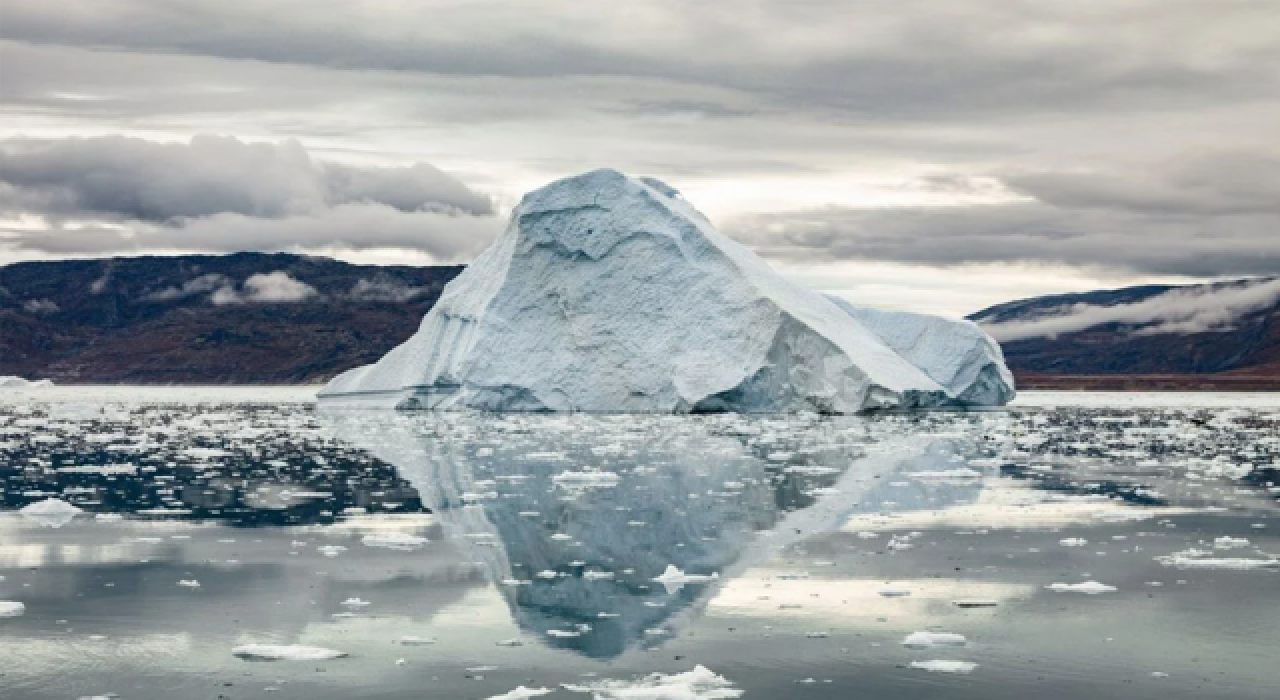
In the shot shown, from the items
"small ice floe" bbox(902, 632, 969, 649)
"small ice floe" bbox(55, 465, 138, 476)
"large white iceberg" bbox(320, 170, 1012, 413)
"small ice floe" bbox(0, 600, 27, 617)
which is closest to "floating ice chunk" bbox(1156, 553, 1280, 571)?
"small ice floe" bbox(902, 632, 969, 649)

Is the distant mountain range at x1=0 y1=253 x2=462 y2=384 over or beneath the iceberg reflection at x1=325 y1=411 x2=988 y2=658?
over

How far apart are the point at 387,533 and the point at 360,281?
184930mm

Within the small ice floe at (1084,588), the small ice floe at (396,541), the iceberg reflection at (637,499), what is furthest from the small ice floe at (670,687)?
the small ice floe at (396,541)

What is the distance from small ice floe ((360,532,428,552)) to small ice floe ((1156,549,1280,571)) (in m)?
5.56

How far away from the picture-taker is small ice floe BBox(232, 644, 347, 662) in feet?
21.1

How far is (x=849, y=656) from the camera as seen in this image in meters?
6.52

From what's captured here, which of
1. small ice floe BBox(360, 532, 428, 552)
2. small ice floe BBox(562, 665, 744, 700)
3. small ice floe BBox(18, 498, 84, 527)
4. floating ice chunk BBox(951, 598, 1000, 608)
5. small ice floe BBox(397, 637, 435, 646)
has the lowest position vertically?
small ice floe BBox(562, 665, 744, 700)

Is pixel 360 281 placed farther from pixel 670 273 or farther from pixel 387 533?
pixel 387 533

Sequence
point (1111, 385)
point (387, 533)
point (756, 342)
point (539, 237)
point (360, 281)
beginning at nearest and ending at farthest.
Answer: point (387, 533), point (756, 342), point (539, 237), point (1111, 385), point (360, 281)

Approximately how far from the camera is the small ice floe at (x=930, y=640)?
22.1ft

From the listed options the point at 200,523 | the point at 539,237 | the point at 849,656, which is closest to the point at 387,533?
the point at 200,523

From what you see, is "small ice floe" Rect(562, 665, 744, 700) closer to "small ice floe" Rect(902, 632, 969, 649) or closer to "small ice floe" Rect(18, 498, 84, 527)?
"small ice floe" Rect(902, 632, 969, 649)

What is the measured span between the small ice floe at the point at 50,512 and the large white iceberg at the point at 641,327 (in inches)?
837

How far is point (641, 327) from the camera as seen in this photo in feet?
111
